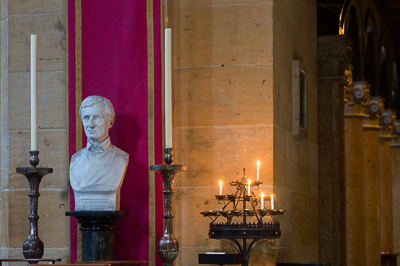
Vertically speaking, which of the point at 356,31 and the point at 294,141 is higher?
the point at 356,31

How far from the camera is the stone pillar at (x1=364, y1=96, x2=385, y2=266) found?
18750 millimetres

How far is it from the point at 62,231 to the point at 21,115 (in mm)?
1361

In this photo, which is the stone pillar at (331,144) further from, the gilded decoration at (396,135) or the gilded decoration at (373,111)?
the gilded decoration at (396,135)

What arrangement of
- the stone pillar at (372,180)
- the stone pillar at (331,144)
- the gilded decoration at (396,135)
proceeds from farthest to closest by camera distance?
1. the gilded decoration at (396,135)
2. the stone pillar at (372,180)
3. the stone pillar at (331,144)

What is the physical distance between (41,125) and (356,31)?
8.71 meters

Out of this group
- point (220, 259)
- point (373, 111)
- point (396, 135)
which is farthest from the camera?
point (396, 135)

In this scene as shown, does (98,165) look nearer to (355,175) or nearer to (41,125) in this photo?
(41,125)

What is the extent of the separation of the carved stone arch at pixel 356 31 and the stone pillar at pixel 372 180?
1845 millimetres

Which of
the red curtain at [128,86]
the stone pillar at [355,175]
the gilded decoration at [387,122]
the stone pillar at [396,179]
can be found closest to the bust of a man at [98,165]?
the red curtain at [128,86]

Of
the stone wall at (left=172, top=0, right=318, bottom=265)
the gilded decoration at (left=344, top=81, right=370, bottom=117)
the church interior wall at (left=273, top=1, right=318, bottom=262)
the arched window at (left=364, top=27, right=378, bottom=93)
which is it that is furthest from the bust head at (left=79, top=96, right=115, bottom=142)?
the arched window at (left=364, top=27, right=378, bottom=93)

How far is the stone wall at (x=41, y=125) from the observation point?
401 inches

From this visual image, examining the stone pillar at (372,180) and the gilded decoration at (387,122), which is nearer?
the stone pillar at (372,180)

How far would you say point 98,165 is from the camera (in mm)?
9242

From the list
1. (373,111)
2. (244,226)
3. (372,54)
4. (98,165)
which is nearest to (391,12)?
(372,54)
